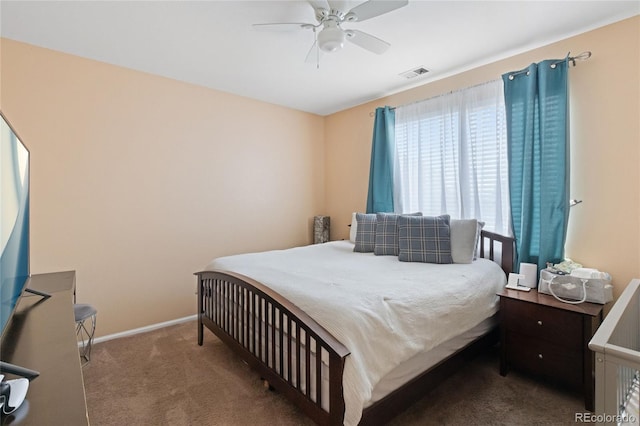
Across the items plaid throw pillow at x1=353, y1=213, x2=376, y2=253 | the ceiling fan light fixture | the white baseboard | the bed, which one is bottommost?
the white baseboard

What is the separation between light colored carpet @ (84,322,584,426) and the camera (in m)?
1.80

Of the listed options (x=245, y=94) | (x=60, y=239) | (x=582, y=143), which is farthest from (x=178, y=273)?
(x=582, y=143)

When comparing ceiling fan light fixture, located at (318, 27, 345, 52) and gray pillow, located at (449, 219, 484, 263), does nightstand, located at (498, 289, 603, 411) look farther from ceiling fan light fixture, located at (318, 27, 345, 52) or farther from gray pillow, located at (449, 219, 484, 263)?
ceiling fan light fixture, located at (318, 27, 345, 52)

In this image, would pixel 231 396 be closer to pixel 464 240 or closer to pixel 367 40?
pixel 464 240

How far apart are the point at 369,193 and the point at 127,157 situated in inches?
103

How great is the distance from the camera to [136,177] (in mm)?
3000

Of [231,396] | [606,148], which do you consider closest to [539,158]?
[606,148]

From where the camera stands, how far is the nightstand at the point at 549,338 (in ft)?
6.17

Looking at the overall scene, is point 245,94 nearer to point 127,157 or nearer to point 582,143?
point 127,157

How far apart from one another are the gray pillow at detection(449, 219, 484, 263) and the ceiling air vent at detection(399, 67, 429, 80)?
1.52 metres

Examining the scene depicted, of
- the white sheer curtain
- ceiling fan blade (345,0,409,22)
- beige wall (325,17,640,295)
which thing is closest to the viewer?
ceiling fan blade (345,0,409,22)

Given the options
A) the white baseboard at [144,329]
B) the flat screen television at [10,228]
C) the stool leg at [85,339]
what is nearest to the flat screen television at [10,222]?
the flat screen television at [10,228]

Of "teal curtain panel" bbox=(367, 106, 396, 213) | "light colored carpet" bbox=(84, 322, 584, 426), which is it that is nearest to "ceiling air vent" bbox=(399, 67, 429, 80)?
"teal curtain panel" bbox=(367, 106, 396, 213)

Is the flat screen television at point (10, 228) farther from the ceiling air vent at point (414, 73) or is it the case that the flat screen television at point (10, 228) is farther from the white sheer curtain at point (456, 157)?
the white sheer curtain at point (456, 157)
